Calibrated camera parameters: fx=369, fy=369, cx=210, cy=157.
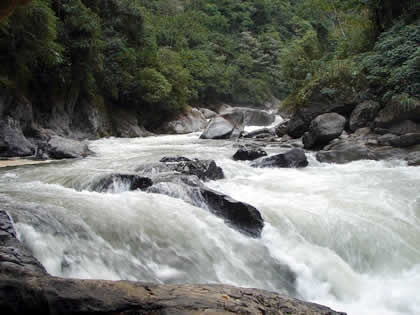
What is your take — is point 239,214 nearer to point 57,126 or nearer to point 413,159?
point 413,159

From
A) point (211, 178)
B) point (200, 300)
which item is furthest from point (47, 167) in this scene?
point (200, 300)

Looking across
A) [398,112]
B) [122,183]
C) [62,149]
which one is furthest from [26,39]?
[398,112]

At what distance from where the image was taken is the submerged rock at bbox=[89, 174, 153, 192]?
6246 mm

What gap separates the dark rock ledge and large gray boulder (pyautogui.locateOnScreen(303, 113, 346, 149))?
388 inches

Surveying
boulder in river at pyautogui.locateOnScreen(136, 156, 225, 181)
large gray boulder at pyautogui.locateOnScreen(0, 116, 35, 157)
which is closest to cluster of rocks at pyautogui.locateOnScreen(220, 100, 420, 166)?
boulder in river at pyautogui.locateOnScreen(136, 156, 225, 181)

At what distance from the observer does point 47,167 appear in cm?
848

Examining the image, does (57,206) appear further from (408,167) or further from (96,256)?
(408,167)

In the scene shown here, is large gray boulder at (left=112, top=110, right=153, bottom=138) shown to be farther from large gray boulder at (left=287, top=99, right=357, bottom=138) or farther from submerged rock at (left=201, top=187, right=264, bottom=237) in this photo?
submerged rock at (left=201, top=187, right=264, bottom=237)

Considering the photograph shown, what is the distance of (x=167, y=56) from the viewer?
25703 millimetres

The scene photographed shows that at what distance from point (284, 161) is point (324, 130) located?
300 centimetres

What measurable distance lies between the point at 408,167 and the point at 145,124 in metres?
15.9

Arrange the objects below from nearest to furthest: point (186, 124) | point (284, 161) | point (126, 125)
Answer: point (284, 161)
point (126, 125)
point (186, 124)

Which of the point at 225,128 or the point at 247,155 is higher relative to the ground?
the point at 247,155

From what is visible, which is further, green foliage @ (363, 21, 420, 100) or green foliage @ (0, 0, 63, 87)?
green foliage @ (363, 21, 420, 100)
